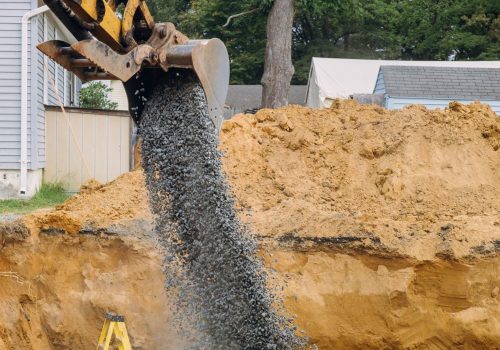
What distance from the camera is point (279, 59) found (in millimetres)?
14023

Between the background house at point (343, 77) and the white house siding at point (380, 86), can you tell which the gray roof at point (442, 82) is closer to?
the white house siding at point (380, 86)

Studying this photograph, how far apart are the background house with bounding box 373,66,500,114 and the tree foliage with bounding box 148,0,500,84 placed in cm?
1027

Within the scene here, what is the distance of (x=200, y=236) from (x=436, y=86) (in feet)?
33.6

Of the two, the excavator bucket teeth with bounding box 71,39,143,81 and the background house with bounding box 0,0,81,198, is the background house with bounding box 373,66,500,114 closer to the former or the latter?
the background house with bounding box 0,0,81,198

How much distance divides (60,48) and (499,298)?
11.4 ft

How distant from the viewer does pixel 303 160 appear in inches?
265

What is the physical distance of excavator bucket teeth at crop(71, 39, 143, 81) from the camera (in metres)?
3.92

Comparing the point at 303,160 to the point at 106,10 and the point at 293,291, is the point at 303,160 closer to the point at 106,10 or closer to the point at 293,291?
the point at 293,291

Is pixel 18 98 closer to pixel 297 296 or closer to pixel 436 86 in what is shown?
pixel 297 296

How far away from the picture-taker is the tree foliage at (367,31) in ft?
90.5

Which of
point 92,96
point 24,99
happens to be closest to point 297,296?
point 24,99

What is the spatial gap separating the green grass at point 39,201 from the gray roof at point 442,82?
655cm

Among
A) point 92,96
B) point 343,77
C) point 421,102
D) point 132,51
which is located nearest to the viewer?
point 132,51

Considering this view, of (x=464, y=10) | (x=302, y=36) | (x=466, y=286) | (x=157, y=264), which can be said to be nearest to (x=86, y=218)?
(x=157, y=264)
